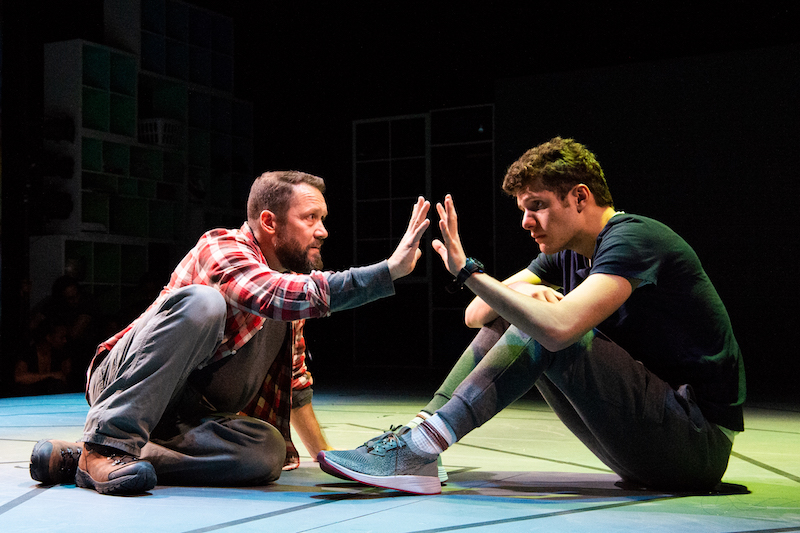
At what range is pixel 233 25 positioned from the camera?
9148 mm

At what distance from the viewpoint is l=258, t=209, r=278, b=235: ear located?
2.42m

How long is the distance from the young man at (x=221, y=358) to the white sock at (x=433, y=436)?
0.32 meters

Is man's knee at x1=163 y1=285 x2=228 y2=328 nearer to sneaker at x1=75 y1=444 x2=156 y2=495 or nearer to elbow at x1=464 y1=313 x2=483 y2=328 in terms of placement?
sneaker at x1=75 y1=444 x2=156 y2=495

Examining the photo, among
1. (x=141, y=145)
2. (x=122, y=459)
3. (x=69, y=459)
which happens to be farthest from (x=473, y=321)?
(x=141, y=145)

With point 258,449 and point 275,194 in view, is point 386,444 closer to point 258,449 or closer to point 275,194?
point 258,449

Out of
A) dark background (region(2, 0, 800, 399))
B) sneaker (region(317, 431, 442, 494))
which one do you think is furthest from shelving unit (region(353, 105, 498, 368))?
sneaker (region(317, 431, 442, 494))

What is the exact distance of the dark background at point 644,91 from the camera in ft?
24.3

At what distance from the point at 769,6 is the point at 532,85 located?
2120 millimetres

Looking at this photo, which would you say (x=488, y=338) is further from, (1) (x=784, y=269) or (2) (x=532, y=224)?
(1) (x=784, y=269)

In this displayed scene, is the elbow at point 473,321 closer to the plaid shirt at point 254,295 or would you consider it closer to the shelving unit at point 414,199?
the plaid shirt at point 254,295

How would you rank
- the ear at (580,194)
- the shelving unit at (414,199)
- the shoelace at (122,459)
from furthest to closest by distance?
1. the shelving unit at (414,199)
2. the ear at (580,194)
3. the shoelace at (122,459)

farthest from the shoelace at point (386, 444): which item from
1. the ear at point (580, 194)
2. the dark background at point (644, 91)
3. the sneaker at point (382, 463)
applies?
the dark background at point (644, 91)

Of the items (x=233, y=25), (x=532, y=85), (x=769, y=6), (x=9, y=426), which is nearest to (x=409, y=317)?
(x=532, y=85)

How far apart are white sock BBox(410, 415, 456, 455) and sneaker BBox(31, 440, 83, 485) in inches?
34.3
